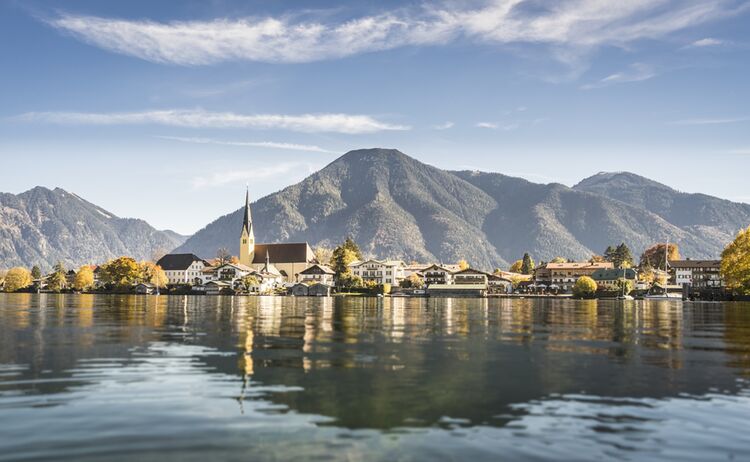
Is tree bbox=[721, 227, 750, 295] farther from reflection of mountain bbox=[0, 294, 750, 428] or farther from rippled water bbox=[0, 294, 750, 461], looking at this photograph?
rippled water bbox=[0, 294, 750, 461]

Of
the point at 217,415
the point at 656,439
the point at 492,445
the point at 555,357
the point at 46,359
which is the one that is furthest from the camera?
the point at 555,357

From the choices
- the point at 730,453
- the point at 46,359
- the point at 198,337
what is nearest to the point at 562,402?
the point at 730,453

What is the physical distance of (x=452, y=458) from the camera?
1293 centimetres

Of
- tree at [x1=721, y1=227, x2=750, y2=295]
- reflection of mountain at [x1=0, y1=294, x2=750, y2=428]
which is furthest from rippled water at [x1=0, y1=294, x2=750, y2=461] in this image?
tree at [x1=721, y1=227, x2=750, y2=295]

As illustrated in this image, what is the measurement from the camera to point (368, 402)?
18344 mm

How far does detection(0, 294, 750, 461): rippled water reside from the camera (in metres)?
13.7

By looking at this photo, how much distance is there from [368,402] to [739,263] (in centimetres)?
14987

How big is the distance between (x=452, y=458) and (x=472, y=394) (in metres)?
7.06

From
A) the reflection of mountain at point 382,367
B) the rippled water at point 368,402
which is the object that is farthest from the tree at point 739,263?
the rippled water at point 368,402

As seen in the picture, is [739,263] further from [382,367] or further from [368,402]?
[368,402]

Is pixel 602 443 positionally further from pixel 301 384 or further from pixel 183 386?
pixel 183 386

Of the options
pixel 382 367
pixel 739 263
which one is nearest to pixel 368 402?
pixel 382 367

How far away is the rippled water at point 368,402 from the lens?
1374cm

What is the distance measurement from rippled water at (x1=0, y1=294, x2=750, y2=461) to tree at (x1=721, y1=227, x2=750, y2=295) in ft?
415
